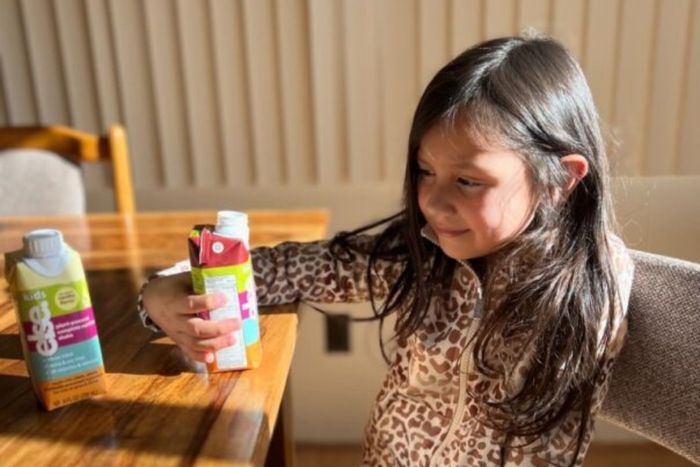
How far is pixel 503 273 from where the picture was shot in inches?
32.9

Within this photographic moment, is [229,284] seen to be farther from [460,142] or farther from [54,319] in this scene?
[460,142]

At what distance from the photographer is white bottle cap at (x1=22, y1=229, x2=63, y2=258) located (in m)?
0.61

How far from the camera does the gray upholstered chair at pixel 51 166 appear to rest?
1.38 meters

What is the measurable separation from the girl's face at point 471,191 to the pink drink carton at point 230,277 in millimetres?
232

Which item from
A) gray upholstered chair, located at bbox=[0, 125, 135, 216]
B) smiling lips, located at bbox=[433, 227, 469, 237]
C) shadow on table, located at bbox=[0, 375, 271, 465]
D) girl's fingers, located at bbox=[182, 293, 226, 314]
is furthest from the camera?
gray upholstered chair, located at bbox=[0, 125, 135, 216]

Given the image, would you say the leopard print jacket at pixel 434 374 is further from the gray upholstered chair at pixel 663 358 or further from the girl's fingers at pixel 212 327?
the girl's fingers at pixel 212 327

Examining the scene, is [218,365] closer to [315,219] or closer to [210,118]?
[315,219]

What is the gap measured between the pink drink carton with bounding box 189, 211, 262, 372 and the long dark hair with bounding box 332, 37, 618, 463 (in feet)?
0.85

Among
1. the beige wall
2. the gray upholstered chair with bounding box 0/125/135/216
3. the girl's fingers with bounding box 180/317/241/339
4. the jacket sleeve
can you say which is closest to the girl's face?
the jacket sleeve

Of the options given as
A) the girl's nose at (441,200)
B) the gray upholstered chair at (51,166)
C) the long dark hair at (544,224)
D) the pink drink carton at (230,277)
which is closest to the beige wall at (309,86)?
the gray upholstered chair at (51,166)

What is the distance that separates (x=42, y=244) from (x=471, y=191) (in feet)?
1.46

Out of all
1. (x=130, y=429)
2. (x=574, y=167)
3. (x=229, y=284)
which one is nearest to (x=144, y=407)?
(x=130, y=429)

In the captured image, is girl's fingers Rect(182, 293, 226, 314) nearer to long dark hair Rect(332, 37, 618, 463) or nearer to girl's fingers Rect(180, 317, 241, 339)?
girl's fingers Rect(180, 317, 241, 339)

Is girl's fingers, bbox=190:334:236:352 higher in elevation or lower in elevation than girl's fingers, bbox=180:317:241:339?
lower
